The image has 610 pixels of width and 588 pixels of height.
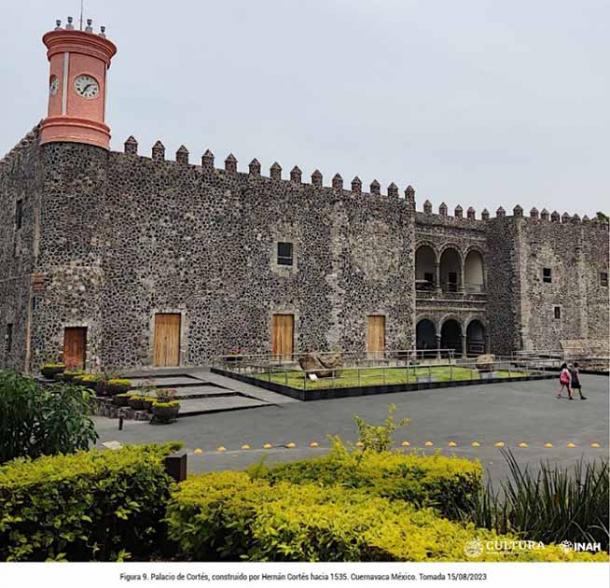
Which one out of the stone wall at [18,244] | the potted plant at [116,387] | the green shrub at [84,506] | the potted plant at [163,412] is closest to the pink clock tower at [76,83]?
the stone wall at [18,244]

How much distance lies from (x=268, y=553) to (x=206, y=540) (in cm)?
74

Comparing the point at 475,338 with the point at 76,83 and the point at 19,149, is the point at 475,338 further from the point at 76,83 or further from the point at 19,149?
the point at 19,149

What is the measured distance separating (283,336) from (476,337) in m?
14.2

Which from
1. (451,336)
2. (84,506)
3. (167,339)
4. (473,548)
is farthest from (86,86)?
(451,336)

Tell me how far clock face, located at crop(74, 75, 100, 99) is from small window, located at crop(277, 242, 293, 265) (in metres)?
9.34

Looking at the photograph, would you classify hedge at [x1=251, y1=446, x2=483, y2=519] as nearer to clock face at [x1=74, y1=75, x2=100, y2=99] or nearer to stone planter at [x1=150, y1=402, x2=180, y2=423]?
stone planter at [x1=150, y1=402, x2=180, y2=423]

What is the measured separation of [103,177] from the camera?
18938 millimetres

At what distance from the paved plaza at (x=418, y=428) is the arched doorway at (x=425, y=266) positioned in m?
16.6

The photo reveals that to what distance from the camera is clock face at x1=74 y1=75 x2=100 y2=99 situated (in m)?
17.9

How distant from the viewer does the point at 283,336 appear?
22.9 metres

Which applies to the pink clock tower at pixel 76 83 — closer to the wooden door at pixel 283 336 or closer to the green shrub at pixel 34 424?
the wooden door at pixel 283 336

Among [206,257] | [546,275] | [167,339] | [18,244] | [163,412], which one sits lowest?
[163,412]
